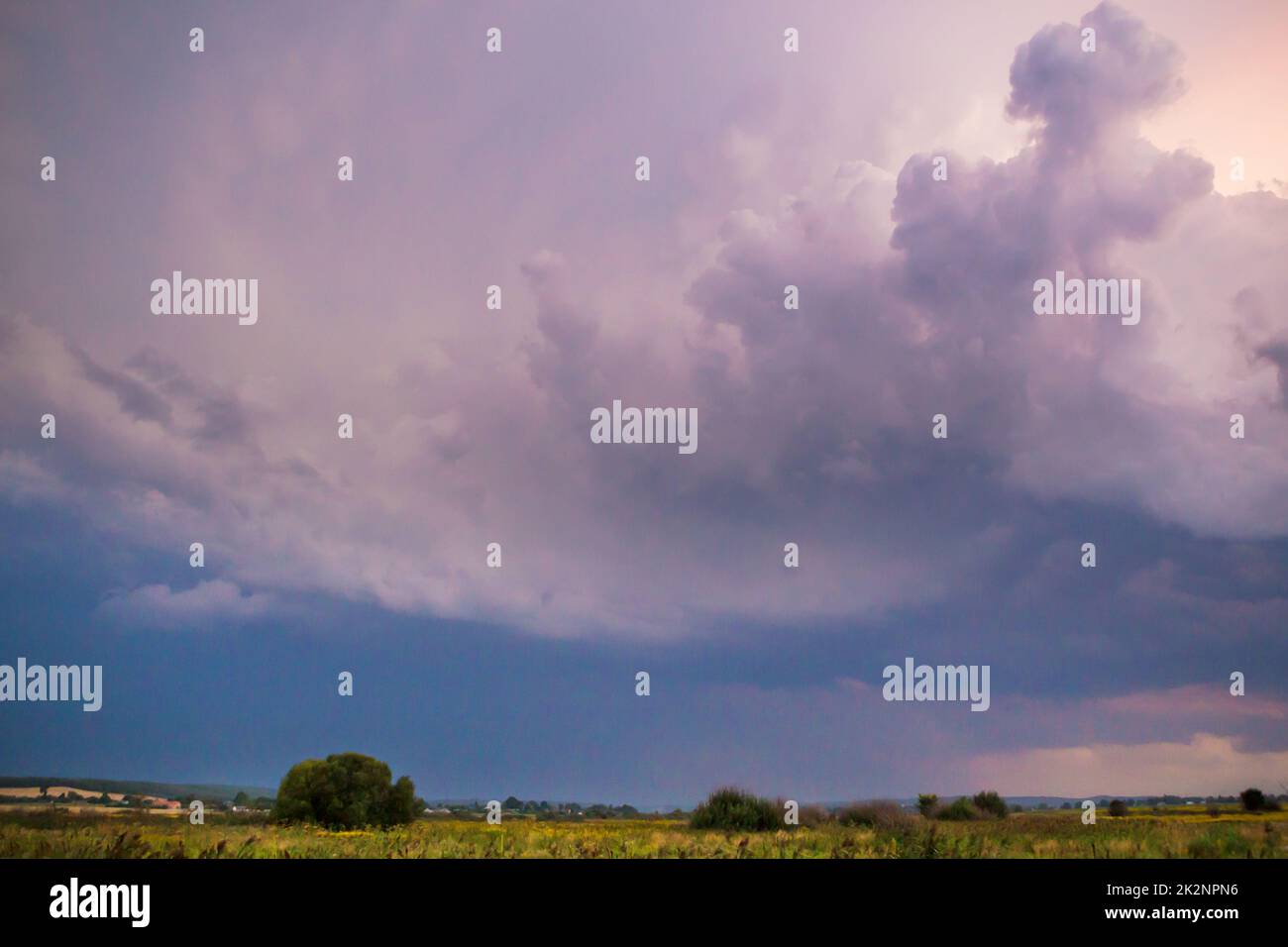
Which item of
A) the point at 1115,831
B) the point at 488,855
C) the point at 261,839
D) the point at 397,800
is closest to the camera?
the point at 488,855

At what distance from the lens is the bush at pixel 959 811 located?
125 feet

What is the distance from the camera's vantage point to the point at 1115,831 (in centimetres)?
2872

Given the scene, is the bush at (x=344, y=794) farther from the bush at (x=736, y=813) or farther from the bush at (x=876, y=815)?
the bush at (x=876, y=815)

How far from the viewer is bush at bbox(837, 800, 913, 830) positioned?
29.6m

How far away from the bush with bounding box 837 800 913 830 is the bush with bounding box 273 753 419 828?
1463cm

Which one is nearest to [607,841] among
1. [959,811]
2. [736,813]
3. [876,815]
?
[736,813]

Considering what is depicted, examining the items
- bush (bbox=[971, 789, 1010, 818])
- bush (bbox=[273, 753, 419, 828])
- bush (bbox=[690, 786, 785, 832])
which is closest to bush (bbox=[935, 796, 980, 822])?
bush (bbox=[971, 789, 1010, 818])

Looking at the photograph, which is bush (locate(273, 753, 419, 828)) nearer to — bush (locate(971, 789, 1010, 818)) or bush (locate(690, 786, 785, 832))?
bush (locate(690, 786, 785, 832))

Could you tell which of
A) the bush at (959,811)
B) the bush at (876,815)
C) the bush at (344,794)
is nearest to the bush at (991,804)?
the bush at (959,811)

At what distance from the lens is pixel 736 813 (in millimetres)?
31625
